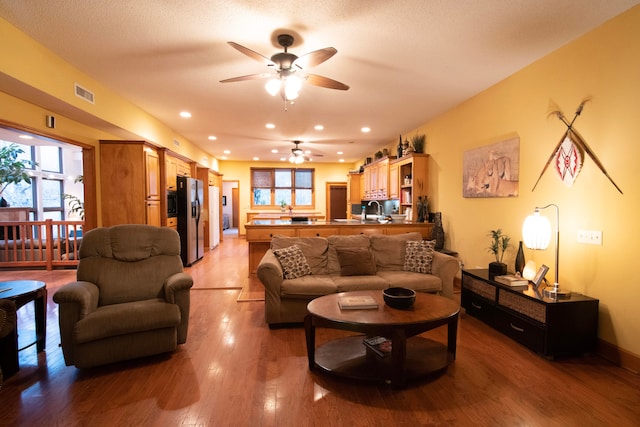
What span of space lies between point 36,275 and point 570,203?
778cm

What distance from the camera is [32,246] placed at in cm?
570

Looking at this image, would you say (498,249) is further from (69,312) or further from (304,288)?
(69,312)

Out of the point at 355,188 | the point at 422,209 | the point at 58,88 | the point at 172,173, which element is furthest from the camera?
the point at 355,188

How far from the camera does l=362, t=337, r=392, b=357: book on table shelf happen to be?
7.92ft

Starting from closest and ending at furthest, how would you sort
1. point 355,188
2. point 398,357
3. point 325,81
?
point 398,357 < point 325,81 < point 355,188

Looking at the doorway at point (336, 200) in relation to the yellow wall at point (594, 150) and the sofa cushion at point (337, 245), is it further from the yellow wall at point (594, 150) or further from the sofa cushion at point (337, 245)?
the yellow wall at point (594, 150)

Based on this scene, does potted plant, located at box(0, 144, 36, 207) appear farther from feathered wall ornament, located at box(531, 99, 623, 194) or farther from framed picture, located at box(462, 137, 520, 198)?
feathered wall ornament, located at box(531, 99, 623, 194)

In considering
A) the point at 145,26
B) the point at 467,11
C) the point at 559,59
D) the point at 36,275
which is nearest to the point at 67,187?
the point at 36,275

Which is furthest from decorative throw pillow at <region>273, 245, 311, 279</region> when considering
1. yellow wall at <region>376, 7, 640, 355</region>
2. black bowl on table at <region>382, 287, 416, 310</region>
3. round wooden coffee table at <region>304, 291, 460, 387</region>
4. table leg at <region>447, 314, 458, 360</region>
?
yellow wall at <region>376, 7, 640, 355</region>

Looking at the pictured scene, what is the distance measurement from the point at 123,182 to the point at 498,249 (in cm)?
544

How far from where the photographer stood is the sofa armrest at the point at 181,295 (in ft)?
8.39

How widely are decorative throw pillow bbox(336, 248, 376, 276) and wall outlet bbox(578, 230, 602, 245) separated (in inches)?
77.3

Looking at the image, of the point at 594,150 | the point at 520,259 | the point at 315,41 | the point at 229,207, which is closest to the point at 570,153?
the point at 594,150

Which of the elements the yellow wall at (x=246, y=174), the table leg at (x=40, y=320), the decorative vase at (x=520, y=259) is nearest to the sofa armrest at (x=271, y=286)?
the table leg at (x=40, y=320)
